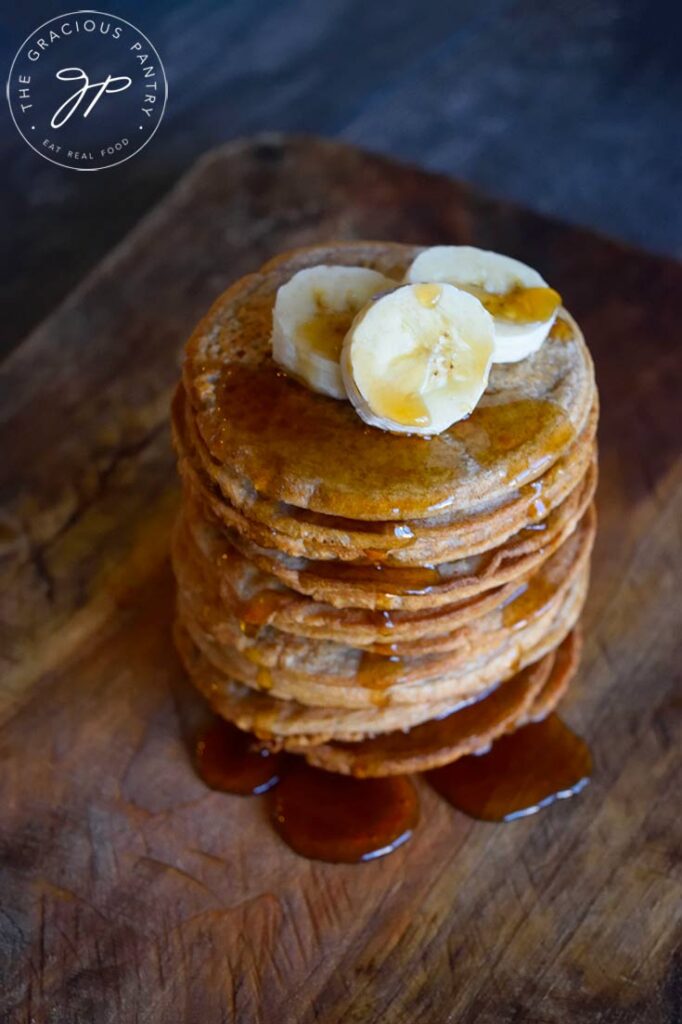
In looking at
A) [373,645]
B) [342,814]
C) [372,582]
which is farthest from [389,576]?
[342,814]

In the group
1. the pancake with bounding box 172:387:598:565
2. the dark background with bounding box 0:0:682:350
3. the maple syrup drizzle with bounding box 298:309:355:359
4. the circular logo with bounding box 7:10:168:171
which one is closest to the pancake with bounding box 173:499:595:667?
the pancake with bounding box 172:387:598:565

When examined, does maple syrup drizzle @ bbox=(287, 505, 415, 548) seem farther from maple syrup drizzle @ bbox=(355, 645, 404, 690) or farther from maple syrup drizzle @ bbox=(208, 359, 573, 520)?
maple syrup drizzle @ bbox=(355, 645, 404, 690)

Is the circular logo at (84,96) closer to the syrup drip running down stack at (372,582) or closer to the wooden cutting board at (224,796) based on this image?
the wooden cutting board at (224,796)

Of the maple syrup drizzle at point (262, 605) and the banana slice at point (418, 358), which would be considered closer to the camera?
the banana slice at point (418, 358)

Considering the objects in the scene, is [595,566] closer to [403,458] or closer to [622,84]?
[403,458]

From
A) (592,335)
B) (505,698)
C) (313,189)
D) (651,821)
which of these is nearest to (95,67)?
(313,189)

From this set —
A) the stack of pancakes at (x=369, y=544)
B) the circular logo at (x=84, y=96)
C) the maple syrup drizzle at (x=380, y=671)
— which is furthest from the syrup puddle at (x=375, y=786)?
the circular logo at (x=84, y=96)

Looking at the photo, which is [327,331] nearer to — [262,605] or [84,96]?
[262,605]
